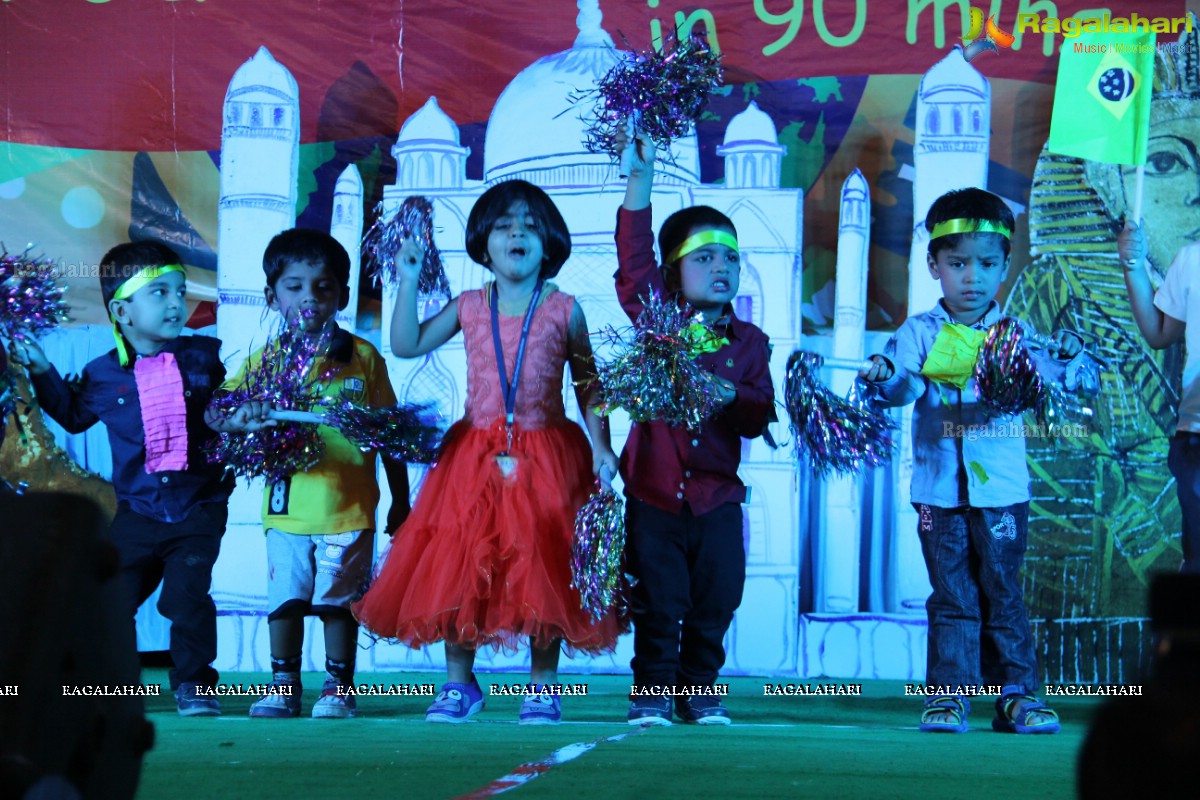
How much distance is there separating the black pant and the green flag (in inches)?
59.6

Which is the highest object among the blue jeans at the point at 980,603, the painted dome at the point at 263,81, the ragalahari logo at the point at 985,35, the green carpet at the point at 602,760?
the ragalahari logo at the point at 985,35

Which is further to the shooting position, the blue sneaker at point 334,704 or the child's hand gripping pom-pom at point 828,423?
the blue sneaker at point 334,704

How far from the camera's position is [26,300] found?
13.7 ft

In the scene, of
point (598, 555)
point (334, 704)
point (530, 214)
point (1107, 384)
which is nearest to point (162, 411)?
point (334, 704)

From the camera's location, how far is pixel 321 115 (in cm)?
503

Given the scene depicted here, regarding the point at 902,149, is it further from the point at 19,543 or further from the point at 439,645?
the point at 19,543

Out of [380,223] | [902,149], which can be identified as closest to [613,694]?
[380,223]

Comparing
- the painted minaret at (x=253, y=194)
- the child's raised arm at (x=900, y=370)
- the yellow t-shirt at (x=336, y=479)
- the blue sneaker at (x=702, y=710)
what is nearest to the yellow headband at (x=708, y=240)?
the child's raised arm at (x=900, y=370)

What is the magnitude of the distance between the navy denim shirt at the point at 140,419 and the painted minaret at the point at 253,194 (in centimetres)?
63

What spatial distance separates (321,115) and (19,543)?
12.6ft

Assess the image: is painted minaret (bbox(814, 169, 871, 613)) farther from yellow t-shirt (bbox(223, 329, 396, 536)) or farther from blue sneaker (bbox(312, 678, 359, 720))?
blue sneaker (bbox(312, 678, 359, 720))

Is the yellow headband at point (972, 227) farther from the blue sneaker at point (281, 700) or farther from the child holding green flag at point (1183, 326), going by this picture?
the blue sneaker at point (281, 700)

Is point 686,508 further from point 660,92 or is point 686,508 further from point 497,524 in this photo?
point 660,92

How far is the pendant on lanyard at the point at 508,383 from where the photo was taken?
3.77 metres
